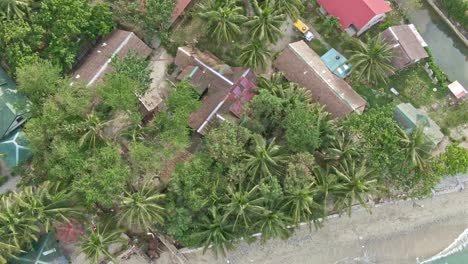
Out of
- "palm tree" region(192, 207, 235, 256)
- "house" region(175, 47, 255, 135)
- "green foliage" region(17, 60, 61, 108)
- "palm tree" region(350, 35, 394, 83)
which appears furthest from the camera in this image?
"palm tree" region(350, 35, 394, 83)

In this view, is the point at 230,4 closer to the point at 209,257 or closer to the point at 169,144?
the point at 169,144

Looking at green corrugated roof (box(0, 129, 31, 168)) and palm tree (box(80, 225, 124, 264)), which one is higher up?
green corrugated roof (box(0, 129, 31, 168))

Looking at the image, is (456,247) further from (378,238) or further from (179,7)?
(179,7)

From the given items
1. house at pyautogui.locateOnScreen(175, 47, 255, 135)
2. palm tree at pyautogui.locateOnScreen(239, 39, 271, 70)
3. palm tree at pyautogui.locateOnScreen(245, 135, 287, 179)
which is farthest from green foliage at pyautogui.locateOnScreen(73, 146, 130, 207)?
palm tree at pyautogui.locateOnScreen(239, 39, 271, 70)

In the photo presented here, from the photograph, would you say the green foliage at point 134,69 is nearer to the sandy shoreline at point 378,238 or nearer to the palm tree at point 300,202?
the palm tree at point 300,202

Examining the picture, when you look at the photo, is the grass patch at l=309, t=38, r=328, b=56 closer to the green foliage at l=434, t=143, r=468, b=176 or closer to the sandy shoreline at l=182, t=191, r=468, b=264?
the green foliage at l=434, t=143, r=468, b=176

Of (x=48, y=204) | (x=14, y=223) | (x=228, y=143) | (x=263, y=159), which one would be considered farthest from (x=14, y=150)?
(x=263, y=159)

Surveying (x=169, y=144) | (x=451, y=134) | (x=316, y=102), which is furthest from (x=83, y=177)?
(x=451, y=134)
